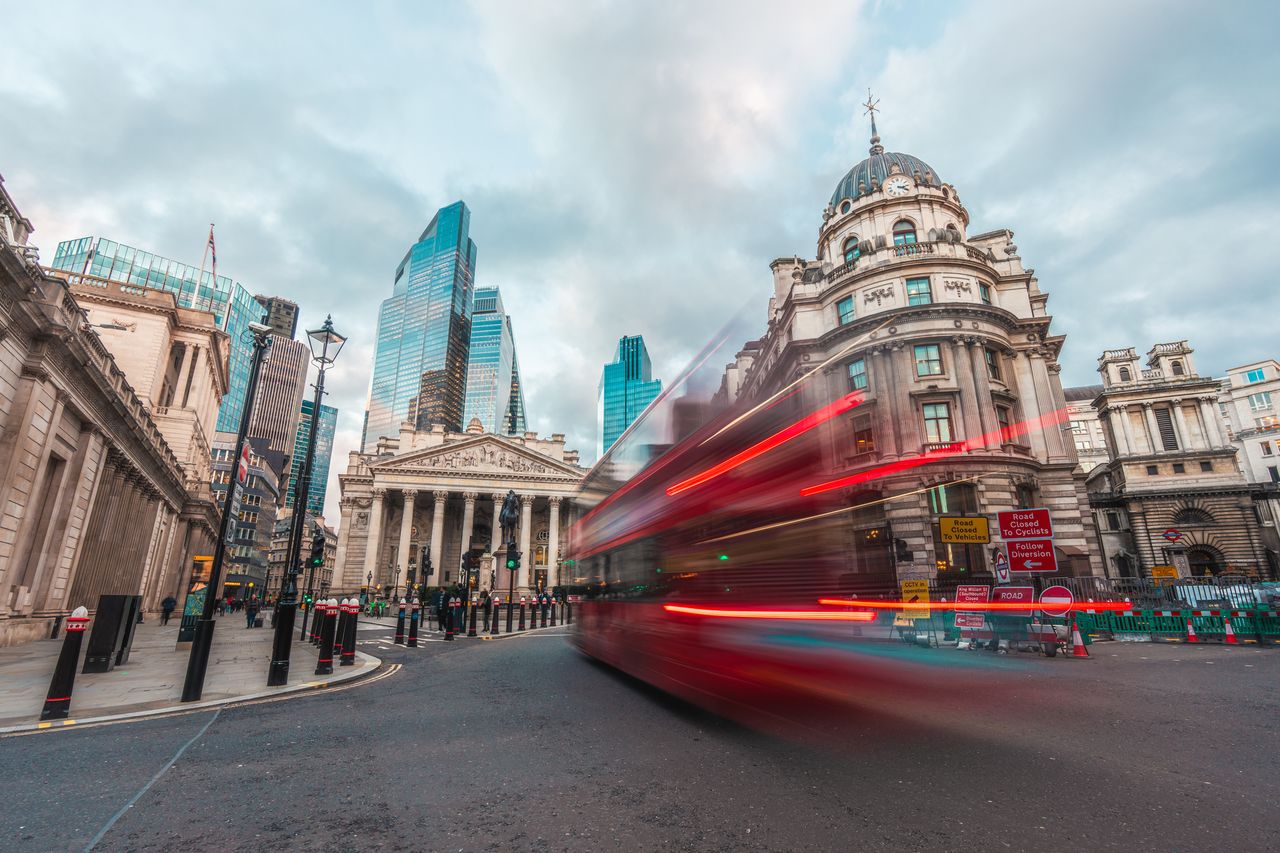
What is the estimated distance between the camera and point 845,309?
30.3 metres

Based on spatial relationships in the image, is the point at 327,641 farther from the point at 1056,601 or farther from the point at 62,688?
the point at 1056,601

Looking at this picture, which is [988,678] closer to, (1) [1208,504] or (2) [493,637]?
(2) [493,637]

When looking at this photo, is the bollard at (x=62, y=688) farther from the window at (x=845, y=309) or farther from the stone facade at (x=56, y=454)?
the window at (x=845, y=309)

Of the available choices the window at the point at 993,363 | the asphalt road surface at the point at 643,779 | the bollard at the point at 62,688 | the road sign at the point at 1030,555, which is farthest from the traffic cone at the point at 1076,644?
the window at the point at 993,363

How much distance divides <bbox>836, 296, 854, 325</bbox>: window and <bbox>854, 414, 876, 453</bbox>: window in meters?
5.62

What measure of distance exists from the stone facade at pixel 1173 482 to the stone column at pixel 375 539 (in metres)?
65.2

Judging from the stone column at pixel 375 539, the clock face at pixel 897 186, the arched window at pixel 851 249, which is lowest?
the stone column at pixel 375 539

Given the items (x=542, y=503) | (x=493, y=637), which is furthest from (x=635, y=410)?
(x=493, y=637)

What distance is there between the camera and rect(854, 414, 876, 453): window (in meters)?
27.2

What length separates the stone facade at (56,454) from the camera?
43.9ft

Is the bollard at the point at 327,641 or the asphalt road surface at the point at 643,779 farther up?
the bollard at the point at 327,641

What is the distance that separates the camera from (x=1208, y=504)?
1559 inches

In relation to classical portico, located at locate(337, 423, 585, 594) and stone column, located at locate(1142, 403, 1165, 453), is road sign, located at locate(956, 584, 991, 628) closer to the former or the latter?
stone column, located at locate(1142, 403, 1165, 453)

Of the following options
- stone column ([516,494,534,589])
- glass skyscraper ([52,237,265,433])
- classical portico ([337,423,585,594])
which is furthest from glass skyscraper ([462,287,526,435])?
stone column ([516,494,534,589])
